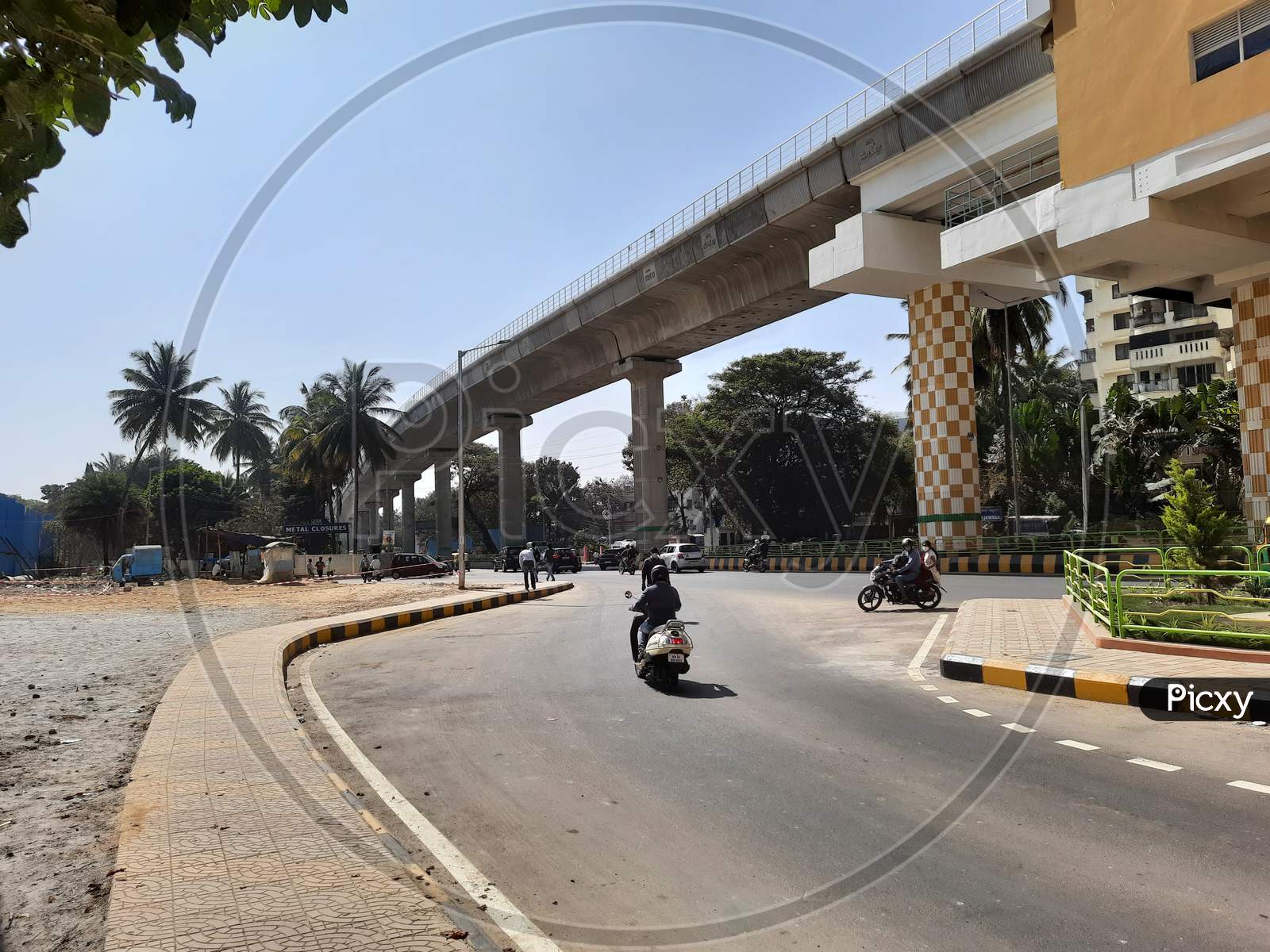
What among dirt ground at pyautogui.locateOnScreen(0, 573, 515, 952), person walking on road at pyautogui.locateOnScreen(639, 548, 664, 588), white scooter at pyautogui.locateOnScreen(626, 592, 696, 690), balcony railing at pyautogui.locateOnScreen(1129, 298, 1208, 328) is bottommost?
dirt ground at pyautogui.locateOnScreen(0, 573, 515, 952)

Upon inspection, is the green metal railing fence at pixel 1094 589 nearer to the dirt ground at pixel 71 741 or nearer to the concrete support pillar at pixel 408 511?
the dirt ground at pixel 71 741

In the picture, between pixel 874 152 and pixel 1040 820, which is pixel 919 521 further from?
pixel 1040 820

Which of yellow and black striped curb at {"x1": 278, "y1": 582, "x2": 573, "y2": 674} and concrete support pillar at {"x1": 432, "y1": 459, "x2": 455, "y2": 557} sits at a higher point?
concrete support pillar at {"x1": 432, "y1": 459, "x2": 455, "y2": 557}

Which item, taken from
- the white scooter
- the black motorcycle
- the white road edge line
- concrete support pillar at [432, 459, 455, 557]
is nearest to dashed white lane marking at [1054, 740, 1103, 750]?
the white scooter

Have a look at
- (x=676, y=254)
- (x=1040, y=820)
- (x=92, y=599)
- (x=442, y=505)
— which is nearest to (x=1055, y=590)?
(x=1040, y=820)

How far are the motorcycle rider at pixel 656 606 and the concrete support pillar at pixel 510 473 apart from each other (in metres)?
46.1

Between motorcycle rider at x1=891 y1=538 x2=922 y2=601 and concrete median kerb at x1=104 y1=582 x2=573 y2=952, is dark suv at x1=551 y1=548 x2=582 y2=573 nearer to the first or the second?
motorcycle rider at x1=891 y1=538 x2=922 y2=601

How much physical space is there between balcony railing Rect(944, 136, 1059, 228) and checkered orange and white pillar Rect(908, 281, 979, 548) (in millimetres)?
3182

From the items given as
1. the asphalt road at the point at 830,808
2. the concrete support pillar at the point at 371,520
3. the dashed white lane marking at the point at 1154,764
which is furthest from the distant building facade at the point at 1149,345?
the concrete support pillar at the point at 371,520

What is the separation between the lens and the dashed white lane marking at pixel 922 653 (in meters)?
9.37

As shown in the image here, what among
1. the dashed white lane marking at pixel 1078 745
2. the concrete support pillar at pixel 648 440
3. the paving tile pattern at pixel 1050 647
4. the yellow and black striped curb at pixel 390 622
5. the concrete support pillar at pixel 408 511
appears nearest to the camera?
the dashed white lane marking at pixel 1078 745

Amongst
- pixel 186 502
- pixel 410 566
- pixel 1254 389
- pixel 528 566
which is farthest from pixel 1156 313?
pixel 186 502

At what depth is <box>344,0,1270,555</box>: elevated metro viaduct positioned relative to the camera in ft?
53.6

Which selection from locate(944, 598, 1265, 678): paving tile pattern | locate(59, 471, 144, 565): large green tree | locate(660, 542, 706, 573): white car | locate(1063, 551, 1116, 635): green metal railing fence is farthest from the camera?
locate(59, 471, 144, 565): large green tree
